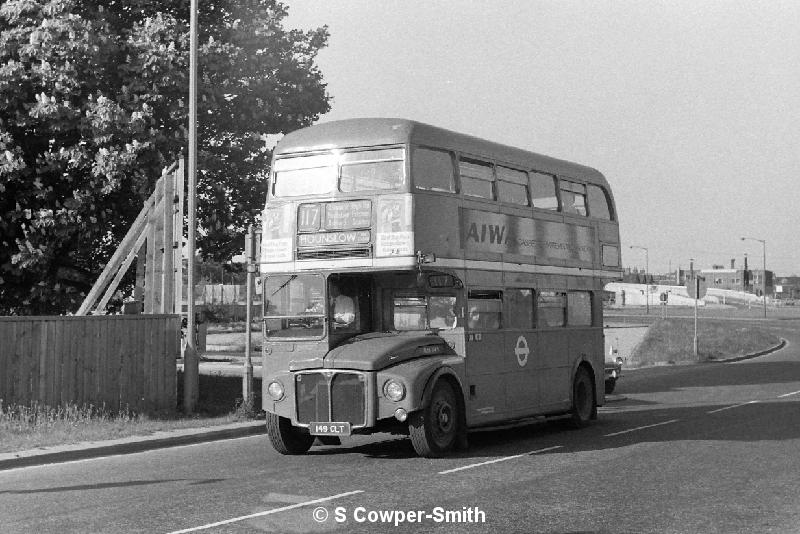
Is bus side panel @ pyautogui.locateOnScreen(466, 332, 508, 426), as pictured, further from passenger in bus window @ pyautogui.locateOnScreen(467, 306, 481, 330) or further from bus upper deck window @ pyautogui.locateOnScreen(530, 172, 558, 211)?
bus upper deck window @ pyautogui.locateOnScreen(530, 172, 558, 211)

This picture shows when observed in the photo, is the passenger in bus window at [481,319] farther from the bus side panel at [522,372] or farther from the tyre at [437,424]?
the tyre at [437,424]

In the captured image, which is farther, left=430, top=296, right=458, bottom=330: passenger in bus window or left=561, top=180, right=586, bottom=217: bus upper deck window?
left=561, top=180, right=586, bottom=217: bus upper deck window

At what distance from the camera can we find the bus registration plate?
41.6 feet

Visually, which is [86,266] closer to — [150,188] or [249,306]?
[150,188]

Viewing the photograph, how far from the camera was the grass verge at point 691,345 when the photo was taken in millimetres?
41094

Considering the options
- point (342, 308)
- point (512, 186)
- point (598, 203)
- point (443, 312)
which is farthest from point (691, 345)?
point (342, 308)

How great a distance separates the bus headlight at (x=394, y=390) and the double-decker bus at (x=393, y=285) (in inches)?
1.0

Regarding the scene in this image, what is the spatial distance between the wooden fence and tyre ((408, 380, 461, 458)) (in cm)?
708

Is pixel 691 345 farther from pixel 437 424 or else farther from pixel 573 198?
pixel 437 424

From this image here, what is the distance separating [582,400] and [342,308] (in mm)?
5769

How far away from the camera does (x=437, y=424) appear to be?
1314cm

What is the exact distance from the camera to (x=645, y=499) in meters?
9.88

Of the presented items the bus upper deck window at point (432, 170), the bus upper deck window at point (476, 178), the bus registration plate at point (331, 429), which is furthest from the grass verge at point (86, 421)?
the bus upper deck window at point (476, 178)

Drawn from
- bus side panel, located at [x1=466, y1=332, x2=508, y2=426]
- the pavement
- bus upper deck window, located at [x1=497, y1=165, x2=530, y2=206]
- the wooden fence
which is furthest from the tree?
bus side panel, located at [x1=466, y1=332, x2=508, y2=426]
